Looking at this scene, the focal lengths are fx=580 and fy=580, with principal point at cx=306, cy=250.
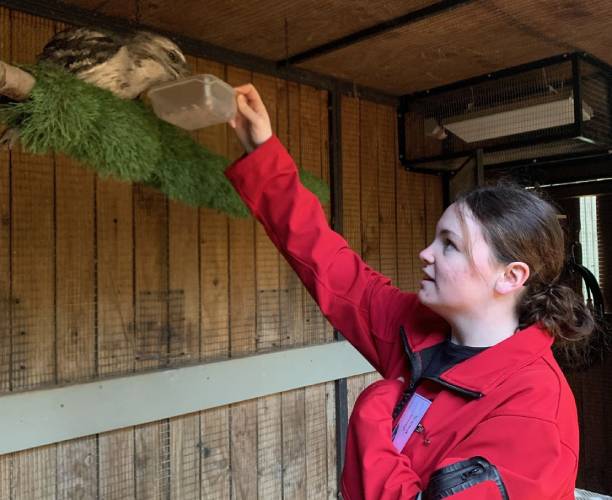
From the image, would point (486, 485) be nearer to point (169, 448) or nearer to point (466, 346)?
point (466, 346)

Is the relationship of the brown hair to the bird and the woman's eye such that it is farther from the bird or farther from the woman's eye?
the bird

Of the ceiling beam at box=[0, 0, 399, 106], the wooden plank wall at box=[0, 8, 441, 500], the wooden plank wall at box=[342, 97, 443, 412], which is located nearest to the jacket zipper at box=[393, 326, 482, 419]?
the wooden plank wall at box=[0, 8, 441, 500]

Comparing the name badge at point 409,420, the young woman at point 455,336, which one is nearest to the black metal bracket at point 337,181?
the young woman at point 455,336

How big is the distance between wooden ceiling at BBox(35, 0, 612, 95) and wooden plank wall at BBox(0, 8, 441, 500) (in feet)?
0.45

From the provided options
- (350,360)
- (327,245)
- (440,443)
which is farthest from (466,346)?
(350,360)

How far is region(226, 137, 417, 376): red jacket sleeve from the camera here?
3.26ft

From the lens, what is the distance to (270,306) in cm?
186

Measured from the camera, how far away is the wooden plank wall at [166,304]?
1.34 m

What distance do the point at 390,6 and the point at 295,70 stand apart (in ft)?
1.73

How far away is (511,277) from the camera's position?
34.2 inches


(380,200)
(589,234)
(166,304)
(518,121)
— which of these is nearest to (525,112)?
(518,121)

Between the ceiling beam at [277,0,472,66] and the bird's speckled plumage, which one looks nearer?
the bird's speckled plumage

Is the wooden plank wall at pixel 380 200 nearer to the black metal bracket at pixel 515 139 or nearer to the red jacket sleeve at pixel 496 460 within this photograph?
the black metal bracket at pixel 515 139

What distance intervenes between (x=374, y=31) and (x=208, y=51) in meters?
0.47
